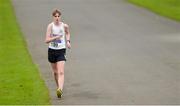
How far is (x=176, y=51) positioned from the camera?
19.7 metres

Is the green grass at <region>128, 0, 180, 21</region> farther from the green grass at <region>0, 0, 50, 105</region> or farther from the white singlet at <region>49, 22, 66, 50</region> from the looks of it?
the white singlet at <region>49, 22, 66, 50</region>

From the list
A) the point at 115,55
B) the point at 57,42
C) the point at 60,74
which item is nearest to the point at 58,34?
the point at 57,42

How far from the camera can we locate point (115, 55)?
62.6 feet

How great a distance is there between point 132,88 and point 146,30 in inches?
506

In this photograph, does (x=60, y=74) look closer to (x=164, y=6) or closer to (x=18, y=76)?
(x=18, y=76)

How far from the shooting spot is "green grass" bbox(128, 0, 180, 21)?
1268 inches

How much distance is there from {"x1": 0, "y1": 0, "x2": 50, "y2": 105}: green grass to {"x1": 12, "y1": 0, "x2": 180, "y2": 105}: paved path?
0.29 meters

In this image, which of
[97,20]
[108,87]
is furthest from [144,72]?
[97,20]

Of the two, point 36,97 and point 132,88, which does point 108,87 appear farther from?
point 36,97

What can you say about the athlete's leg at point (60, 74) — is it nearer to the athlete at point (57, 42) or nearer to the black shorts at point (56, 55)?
the athlete at point (57, 42)

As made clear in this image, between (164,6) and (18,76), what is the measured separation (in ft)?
73.7

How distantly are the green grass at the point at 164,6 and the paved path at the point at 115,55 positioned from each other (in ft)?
2.61

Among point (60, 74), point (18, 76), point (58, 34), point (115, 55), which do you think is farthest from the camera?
point (115, 55)

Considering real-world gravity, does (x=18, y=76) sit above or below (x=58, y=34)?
below
